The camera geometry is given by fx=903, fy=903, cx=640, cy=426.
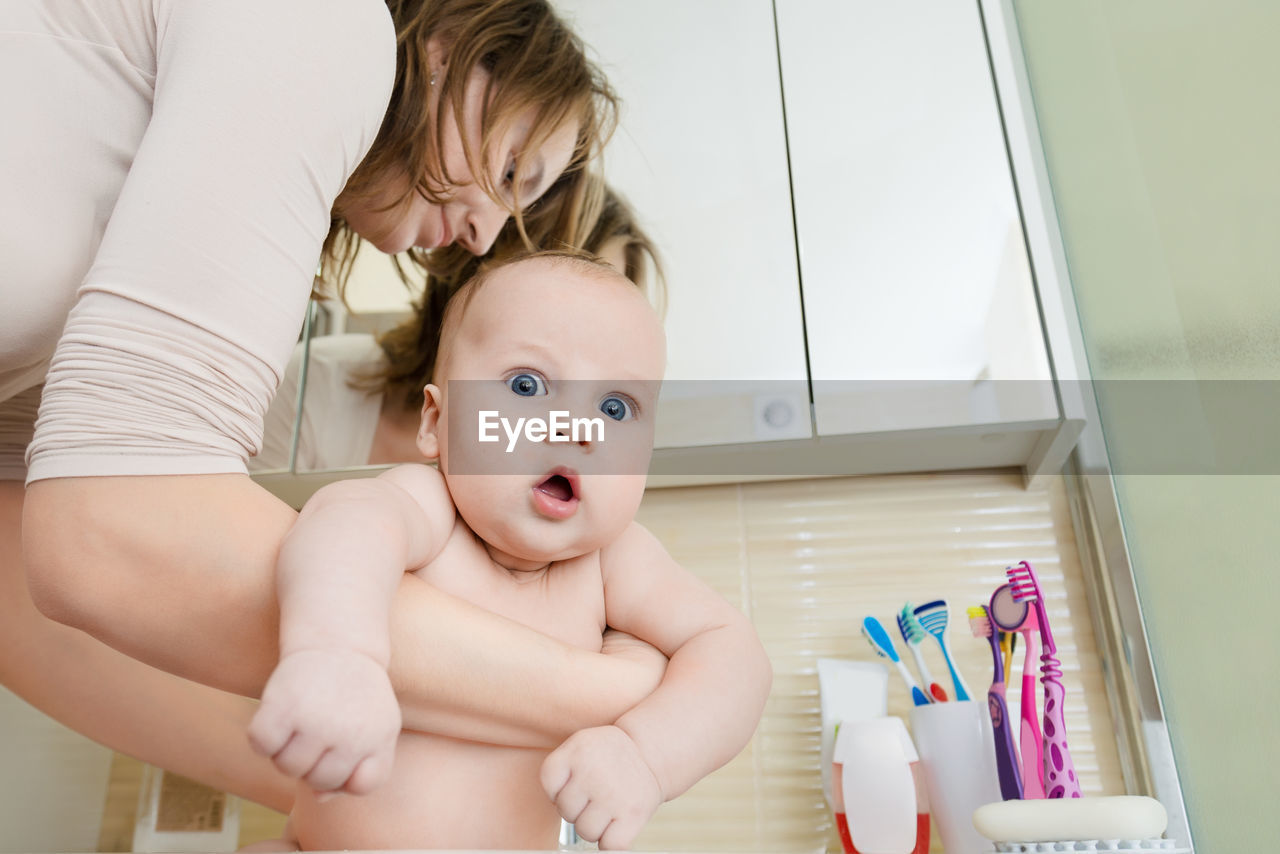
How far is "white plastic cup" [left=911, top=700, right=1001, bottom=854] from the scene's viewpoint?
924mm

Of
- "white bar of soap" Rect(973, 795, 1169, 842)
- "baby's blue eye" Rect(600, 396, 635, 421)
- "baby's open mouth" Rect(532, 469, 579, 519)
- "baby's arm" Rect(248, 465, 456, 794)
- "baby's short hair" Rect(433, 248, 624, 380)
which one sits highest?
"baby's short hair" Rect(433, 248, 624, 380)

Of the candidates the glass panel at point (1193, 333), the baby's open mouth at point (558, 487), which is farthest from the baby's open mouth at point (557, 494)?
the glass panel at point (1193, 333)

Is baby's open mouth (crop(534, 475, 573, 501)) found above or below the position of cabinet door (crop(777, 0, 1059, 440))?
below

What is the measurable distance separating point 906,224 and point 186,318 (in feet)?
3.01

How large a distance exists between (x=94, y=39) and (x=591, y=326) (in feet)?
1.12

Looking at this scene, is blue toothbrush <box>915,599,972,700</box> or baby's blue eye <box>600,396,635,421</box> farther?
blue toothbrush <box>915,599,972,700</box>

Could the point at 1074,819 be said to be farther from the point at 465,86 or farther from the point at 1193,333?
the point at 465,86

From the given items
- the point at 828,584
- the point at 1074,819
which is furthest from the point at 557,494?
the point at 828,584

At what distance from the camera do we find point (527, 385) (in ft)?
1.94

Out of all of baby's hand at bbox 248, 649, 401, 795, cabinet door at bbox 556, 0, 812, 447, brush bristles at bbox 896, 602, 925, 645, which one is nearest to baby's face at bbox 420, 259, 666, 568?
baby's hand at bbox 248, 649, 401, 795

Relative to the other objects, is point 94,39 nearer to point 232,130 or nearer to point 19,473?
point 232,130

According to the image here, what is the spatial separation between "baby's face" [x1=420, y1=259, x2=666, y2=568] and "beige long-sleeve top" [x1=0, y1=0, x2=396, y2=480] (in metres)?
0.14

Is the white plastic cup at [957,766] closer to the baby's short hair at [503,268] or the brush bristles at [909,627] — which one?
the brush bristles at [909,627]

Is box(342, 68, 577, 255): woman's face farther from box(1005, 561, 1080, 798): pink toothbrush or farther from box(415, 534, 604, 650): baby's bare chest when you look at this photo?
box(1005, 561, 1080, 798): pink toothbrush
